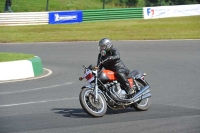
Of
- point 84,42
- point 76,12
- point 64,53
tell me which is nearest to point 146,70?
point 64,53

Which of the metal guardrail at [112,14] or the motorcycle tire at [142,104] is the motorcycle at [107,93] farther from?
the metal guardrail at [112,14]

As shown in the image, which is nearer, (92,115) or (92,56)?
(92,115)

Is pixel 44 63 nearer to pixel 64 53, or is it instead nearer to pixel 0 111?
pixel 64 53

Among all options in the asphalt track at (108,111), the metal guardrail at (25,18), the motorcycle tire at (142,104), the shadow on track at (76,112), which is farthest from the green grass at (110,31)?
the motorcycle tire at (142,104)

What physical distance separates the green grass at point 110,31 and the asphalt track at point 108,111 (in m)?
7.04

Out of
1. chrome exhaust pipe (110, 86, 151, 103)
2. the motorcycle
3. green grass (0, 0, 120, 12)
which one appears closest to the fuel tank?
the motorcycle

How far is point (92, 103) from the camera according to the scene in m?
9.12

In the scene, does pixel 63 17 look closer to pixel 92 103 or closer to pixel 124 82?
pixel 124 82

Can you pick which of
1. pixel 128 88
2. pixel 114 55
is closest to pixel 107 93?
pixel 128 88

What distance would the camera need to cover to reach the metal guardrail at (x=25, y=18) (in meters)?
35.9

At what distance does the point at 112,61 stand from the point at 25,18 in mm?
28178

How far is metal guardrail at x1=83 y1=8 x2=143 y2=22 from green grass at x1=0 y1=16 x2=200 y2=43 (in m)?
0.82

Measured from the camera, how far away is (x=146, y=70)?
16.6 meters

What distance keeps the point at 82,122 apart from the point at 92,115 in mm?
373
